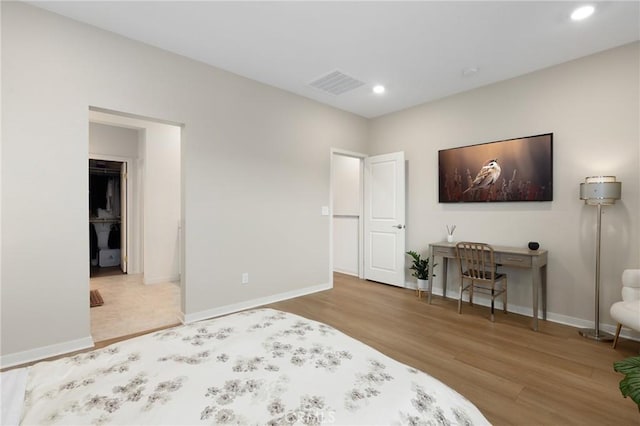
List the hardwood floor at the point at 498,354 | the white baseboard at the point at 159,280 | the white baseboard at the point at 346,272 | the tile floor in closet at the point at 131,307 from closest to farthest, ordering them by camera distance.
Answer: the hardwood floor at the point at 498,354
the tile floor in closet at the point at 131,307
the white baseboard at the point at 159,280
the white baseboard at the point at 346,272

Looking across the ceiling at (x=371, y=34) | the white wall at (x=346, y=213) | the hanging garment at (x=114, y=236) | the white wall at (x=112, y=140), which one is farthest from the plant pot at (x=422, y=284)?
the hanging garment at (x=114, y=236)

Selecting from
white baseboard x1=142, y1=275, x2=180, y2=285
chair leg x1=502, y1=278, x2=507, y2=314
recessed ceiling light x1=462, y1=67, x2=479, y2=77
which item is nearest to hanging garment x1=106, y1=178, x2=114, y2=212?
white baseboard x1=142, y1=275, x2=180, y2=285

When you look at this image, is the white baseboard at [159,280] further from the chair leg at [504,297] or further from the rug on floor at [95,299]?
the chair leg at [504,297]

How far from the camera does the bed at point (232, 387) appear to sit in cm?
88

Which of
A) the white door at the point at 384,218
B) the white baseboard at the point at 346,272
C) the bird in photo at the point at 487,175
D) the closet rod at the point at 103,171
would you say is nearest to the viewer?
the bird in photo at the point at 487,175

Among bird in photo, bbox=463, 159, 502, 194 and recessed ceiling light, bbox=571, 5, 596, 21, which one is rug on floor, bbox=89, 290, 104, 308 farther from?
recessed ceiling light, bbox=571, 5, 596, 21

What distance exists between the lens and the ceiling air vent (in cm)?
362

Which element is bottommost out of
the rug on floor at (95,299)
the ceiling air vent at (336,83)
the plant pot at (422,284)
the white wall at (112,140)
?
the rug on floor at (95,299)

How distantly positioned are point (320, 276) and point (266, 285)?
96 cm

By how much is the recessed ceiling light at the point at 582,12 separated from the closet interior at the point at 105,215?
280 inches

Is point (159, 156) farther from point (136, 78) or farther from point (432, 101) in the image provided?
point (432, 101)

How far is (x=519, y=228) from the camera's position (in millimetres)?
3592

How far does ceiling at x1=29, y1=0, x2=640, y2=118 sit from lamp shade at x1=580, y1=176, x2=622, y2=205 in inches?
52.2

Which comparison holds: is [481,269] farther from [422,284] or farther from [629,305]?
[629,305]
